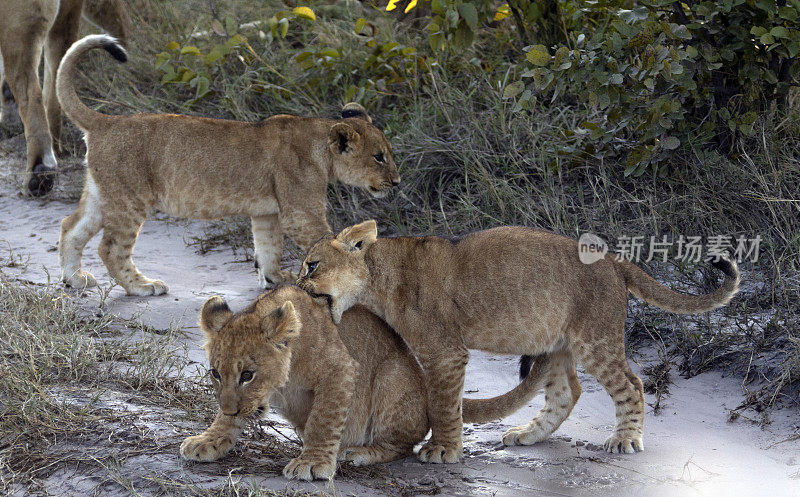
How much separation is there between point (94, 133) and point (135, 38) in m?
3.88

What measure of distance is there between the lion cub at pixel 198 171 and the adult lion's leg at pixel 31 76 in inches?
75.6

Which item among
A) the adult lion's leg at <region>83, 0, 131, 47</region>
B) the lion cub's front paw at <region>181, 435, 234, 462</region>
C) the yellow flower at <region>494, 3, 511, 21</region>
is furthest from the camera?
the adult lion's leg at <region>83, 0, 131, 47</region>

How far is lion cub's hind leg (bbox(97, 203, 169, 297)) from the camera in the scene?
5766mm

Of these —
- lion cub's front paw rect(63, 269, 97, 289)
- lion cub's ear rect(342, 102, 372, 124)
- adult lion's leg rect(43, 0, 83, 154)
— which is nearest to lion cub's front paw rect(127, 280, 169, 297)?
lion cub's front paw rect(63, 269, 97, 289)

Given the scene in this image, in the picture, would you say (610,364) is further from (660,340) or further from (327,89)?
(327,89)

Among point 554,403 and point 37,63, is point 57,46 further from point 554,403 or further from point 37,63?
point 554,403

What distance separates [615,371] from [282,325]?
1409 millimetres

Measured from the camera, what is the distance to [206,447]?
11.4 feet

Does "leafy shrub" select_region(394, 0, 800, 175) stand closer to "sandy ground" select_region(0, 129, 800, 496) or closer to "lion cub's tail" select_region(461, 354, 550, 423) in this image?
"sandy ground" select_region(0, 129, 800, 496)

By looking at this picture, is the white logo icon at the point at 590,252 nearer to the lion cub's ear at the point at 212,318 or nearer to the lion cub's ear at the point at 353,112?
the lion cub's ear at the point at 212,318

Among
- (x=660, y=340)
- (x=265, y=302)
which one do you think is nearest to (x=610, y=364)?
(x=660, y=340)

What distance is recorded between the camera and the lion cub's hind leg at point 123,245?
5766 millimetres

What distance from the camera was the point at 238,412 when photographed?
332 centimetres

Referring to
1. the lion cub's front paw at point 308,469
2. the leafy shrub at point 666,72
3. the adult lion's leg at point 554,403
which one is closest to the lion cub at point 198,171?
the leafy shrub at point 666,72
